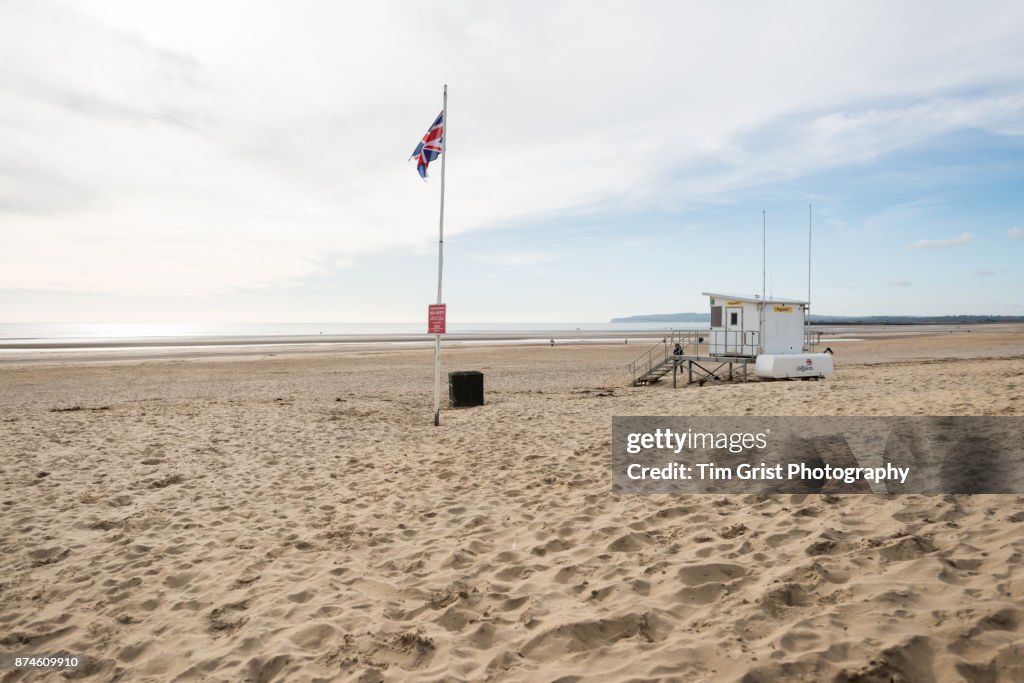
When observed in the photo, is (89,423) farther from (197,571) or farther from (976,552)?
(976,552)

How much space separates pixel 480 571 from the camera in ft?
17.7

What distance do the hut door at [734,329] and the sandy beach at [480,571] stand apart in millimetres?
11224

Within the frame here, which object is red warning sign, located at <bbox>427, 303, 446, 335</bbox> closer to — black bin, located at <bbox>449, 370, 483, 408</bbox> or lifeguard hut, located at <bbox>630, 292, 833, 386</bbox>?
black bin, located at <bbox>449, 370, 483, 408</bbox>

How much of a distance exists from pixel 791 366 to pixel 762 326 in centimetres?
220

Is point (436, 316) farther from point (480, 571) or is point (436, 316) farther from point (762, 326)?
point (762, 326)

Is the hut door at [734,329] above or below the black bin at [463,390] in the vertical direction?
above

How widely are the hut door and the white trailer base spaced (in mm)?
1659

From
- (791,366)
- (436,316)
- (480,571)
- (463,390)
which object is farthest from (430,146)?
(791,366)

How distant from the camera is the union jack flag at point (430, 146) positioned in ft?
43.1

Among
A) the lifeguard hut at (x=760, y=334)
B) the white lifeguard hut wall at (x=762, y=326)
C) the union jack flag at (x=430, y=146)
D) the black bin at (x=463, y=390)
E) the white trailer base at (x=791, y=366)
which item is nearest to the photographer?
the union jack flag at (x=430, y=146)

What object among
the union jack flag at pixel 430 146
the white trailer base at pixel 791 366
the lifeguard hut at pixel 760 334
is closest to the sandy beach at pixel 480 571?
the union jack flag at pixel 430 146

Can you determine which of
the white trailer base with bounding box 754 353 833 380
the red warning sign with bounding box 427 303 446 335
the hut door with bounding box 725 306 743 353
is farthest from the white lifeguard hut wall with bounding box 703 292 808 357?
the red warning sign with bounding box 427 303 446 335

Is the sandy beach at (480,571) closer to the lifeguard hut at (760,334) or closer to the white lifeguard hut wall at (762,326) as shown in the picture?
the lifeguard hut at (760,334)

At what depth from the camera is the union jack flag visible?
517 inches
